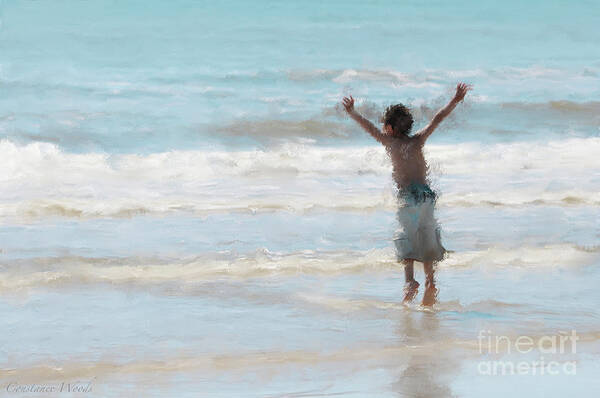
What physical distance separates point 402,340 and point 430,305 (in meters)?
0.78

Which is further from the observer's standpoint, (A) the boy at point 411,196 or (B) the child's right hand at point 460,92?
(A) the boy at point 411,196

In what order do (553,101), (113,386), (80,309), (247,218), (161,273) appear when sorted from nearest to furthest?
(113,386) < (80,309) < (161,273) < (247,218) < (553,101)

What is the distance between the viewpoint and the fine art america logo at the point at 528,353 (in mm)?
4305

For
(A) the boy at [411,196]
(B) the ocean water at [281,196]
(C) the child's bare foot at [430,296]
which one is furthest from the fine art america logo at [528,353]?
(A) the boy at [411,196]

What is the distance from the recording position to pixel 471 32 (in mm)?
19922

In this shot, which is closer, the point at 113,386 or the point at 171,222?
the point at 113,386

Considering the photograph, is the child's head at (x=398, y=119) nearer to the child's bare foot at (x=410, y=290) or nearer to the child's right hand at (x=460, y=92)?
the child's right hand at (x=460, y=92)

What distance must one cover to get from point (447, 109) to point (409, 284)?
1.11m

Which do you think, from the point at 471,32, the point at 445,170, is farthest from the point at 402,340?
the point at 471,32

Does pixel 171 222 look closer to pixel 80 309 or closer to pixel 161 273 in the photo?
pixel 161 273

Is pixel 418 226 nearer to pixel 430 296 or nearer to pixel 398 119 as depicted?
pixel 430 296

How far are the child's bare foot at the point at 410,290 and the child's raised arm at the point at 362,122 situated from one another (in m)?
0.88

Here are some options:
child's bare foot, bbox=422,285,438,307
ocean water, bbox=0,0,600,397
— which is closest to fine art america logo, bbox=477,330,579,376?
ocean water, bbox=0,0,600,397

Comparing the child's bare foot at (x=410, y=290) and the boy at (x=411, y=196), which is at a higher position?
the boy at (x=411, y=196)
